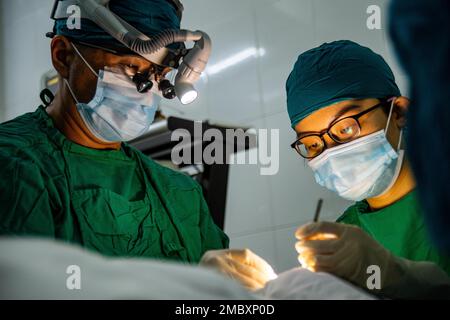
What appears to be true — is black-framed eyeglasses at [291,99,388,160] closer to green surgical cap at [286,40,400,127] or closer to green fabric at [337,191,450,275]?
green surgical cap at [286,40,400,127]

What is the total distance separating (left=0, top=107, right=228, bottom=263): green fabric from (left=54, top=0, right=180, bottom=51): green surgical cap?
28cm

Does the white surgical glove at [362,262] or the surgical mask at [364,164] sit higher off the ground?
the surgical mask at [364,164]

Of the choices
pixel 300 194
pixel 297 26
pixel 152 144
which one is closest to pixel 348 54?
pixel 297 26

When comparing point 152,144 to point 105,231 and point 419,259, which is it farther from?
point 419,259

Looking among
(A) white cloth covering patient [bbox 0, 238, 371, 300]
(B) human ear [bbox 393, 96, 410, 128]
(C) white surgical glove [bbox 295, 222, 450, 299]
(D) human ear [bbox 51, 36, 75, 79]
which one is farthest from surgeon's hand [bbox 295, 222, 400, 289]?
(D) human ear [bbox 51, 36, 75, 79]

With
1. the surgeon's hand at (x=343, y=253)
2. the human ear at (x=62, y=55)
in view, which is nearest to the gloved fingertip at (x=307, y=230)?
the surgeon's hand at (x=343, y=253)

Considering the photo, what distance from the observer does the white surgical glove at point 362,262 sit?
1207 millimetres

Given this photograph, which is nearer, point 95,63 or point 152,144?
point 95,63

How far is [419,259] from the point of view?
61.2 inches

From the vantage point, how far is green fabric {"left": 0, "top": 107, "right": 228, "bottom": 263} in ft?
4.40

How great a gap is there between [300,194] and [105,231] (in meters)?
1.06

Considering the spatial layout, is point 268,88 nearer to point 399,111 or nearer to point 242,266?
point 399,111

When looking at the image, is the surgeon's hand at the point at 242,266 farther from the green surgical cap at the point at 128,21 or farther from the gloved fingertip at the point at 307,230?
the green surgical cap at the point at 128,21

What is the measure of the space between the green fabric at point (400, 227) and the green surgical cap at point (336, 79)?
15.1 inches
